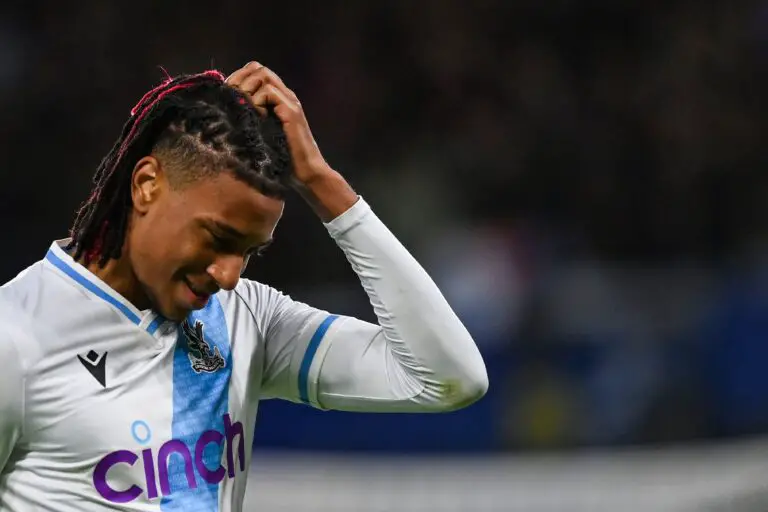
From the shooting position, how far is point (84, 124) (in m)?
6.07

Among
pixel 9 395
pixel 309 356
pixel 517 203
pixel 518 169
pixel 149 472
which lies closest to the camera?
pixel 9 395

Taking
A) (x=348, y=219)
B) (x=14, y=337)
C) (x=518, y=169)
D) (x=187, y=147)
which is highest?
(x=187, y=147)

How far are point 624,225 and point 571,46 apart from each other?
1303 millimetres

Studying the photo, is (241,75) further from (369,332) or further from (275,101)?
(369,332)

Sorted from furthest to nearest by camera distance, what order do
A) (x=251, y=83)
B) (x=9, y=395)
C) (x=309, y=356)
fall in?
(x=309, y=356), (x=251, y=83), (x=9, y=395)

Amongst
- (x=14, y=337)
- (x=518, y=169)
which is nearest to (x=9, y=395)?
(x=14, y=337)

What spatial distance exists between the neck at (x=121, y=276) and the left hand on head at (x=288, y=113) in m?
0.27

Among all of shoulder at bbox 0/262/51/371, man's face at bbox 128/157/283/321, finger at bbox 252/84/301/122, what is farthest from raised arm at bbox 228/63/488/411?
shoulder at bbox 0/262/51/371

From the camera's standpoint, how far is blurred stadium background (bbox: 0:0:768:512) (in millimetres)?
4793

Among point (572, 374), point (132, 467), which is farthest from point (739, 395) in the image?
point (132, 467)

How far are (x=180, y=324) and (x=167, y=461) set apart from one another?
212 mm

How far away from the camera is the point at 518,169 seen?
6102 millimetres

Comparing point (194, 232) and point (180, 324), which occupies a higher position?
point (194, 232)

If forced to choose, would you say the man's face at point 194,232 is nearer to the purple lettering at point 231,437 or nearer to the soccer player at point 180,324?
the soccer player at point 180,324
